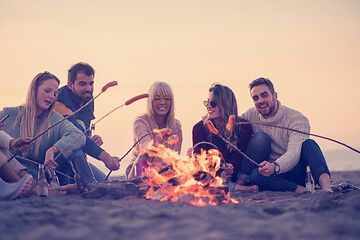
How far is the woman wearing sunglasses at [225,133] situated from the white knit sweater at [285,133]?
281 millimetres

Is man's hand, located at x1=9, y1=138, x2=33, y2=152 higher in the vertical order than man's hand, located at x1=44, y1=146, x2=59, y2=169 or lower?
→ higher

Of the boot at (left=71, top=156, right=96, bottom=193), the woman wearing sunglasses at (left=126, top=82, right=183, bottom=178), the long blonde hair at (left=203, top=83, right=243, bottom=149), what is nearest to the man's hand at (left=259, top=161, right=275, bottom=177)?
the long blonde hair at (left=203, top=83, right=243, bottom=149)

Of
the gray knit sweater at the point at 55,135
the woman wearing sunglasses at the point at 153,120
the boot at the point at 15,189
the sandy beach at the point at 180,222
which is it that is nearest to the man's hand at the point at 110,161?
the woman wearing sunglasses at the point at 153,120

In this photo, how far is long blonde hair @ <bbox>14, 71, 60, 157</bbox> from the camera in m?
5.36

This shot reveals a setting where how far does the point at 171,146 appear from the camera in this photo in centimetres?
579

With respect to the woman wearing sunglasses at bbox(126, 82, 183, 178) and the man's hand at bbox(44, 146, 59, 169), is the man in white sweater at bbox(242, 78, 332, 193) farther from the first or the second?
the man's hand at bbox(44, 146, 59, 169)

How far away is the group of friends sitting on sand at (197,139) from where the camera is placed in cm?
533

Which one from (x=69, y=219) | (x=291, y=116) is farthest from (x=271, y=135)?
(x=69, y=219)

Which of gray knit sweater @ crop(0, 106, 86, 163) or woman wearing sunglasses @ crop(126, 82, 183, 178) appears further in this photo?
woman wearing sunglasses @ crop(126, 82, 183, 178)

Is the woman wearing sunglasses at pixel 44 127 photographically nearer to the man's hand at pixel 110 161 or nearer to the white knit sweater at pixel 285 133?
the man's hand at pixel 110 161

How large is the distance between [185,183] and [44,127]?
2.29 meters

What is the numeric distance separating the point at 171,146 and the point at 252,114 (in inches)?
56.4

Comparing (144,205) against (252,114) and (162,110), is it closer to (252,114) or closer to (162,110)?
(162,110)

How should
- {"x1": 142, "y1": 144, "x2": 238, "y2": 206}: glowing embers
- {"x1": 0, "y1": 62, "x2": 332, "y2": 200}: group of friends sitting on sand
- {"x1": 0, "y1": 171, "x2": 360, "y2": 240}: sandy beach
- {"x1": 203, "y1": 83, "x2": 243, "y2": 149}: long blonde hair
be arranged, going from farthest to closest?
1. {"x1": 203, "y1": 83, "x2": 243, "y2": 149}: long blonde hair
2. {"x1": 0, "y1": 62, "x2": 332, "y2": 200}: group of friends sitting on sand
3. {"x1": 142, "y1": 144, "x2": 238, "y2": 206}: glowing embers
4. {"x1": 0, "y1": 171, "x2": 360, "y2": 240}: sandy beach
